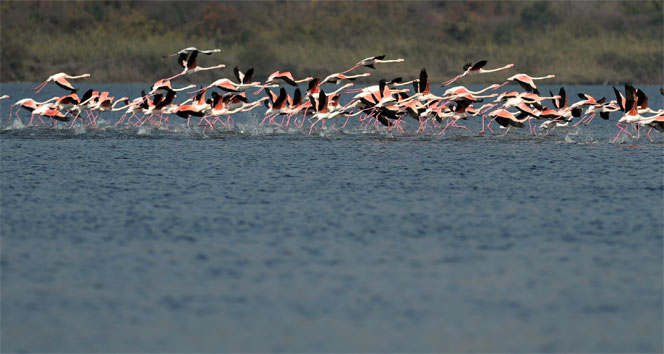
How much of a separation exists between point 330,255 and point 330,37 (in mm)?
79486

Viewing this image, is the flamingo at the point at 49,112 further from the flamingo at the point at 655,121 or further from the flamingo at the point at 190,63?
the flamingo at the point at 655,121

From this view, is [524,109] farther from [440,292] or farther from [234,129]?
[440,292]

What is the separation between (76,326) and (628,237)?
8029 mm

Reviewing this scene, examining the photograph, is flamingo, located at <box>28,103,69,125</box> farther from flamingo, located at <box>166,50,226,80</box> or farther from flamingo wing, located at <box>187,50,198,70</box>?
flamingo wing, located at <box>187,50,198,70</box>

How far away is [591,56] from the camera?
84938mm

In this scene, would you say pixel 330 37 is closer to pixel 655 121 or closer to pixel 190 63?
pixel 190 63

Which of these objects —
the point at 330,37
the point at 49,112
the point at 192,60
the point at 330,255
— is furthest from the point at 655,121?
the point at 330,37

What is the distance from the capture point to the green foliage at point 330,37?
267 ft

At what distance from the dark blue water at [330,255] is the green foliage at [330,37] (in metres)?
55.4

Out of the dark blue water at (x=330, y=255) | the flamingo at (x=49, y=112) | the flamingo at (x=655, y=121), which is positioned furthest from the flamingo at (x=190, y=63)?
the flamingo at (x=655, y=121)

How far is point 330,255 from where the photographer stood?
14.7 meters

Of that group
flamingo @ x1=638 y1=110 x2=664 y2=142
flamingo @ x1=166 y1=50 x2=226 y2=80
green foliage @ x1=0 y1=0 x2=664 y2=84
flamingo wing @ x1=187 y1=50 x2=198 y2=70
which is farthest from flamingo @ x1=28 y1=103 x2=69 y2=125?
green foliage @ x1=0 y1=0 x2=664 y2=84

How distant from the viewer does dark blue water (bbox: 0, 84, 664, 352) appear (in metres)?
11.5

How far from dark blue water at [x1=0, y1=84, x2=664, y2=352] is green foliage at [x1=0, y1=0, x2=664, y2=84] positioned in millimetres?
55427
